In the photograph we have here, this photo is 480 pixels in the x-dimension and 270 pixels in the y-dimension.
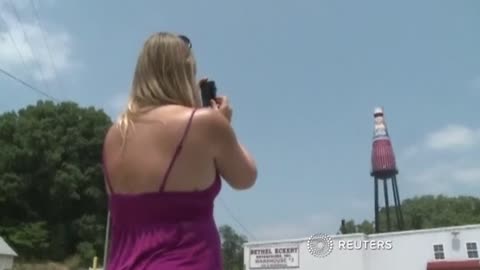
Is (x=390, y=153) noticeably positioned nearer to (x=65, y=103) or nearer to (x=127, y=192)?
(x=65, y=103)

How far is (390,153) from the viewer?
1719 inches

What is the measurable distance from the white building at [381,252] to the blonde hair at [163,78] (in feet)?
95.7

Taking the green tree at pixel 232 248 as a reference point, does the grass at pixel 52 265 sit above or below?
below

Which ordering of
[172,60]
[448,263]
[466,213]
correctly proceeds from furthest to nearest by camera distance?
[466,213]
[448,263]
[172,60]

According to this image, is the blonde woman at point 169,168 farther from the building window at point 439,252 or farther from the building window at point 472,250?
the building window at point 439,252

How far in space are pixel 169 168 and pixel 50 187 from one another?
135ft

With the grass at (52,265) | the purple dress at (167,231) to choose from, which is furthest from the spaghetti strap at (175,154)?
the grass at (52,265)

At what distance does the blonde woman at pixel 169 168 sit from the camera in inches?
60.4

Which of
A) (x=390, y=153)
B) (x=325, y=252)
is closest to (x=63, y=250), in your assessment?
(x=325, y=252)

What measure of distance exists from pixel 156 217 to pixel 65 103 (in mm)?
45205

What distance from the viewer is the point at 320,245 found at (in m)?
33.3

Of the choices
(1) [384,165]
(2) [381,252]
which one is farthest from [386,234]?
(1) [384,165]

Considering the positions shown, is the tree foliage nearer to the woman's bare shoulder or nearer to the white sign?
the white sign

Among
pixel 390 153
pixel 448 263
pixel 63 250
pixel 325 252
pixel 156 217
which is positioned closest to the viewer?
pixel 156 217
